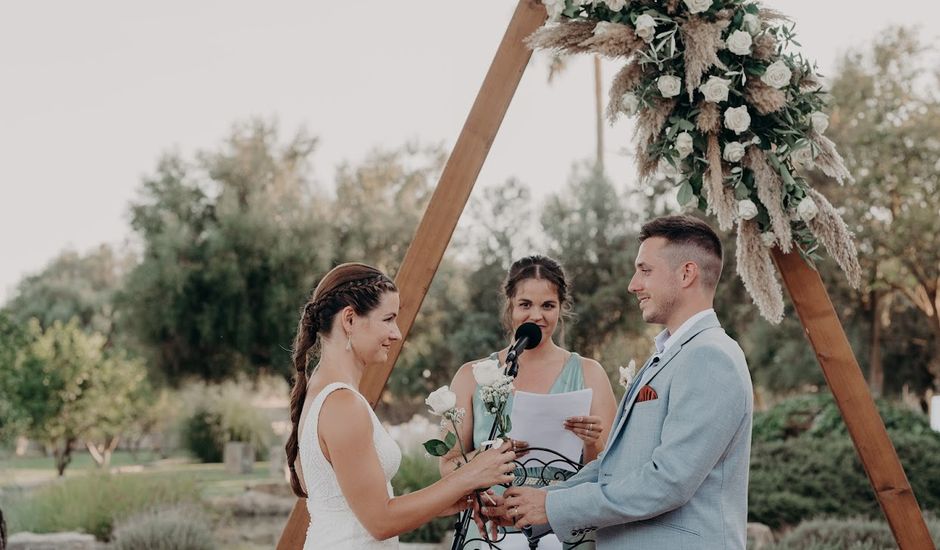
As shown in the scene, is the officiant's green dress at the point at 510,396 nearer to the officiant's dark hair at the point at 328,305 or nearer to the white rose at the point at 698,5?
the officiant's dark hair at the point at 328,305

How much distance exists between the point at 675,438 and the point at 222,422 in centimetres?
1793

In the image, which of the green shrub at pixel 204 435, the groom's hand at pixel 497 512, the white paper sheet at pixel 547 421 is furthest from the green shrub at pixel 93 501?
the green shrub at pixel 204 435

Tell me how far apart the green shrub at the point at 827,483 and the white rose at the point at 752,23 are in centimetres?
668

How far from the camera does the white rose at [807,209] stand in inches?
148

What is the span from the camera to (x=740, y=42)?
12.2ft

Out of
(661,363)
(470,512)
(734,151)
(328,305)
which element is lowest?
(470,512)

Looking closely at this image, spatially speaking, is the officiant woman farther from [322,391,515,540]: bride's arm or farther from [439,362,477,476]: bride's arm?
[322,391,515,540]: bride's arm

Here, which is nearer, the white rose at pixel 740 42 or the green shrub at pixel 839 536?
the white rose at pixel 740 42

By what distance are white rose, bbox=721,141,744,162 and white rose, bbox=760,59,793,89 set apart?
245mm

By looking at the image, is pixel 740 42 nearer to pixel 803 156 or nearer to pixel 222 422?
pixel 803 156

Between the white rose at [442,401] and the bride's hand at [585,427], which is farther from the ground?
the white rose at [442,401]

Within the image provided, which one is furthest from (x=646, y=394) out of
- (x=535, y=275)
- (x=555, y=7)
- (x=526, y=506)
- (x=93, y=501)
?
(x=93, y=501)

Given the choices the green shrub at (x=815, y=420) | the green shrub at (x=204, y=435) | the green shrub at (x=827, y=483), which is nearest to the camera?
the green shrub at (x=827, y=483)

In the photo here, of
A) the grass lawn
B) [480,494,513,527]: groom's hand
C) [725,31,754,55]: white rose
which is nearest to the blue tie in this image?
[480,494,513,527]: groom's hand
